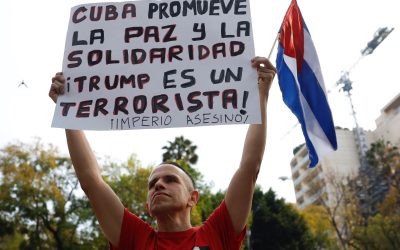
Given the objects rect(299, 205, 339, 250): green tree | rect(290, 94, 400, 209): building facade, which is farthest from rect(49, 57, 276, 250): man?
rect(290, 94, 400, 209): building facade

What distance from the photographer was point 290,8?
386 cm

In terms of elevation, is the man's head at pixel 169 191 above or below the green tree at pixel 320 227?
below

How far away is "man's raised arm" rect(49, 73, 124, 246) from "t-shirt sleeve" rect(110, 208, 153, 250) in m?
0.03

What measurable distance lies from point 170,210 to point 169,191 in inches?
4.7

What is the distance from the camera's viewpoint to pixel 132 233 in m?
2.70

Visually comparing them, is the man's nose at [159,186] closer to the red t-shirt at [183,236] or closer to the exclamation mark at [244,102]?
the red t-shirt at [183,236]

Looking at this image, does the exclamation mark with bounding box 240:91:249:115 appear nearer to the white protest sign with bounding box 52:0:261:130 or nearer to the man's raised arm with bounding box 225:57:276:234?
the white protest sign with bounding box 52:0:261:130

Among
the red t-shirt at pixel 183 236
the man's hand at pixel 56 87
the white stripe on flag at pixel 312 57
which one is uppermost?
the white stripe on flag at pixel 312 57

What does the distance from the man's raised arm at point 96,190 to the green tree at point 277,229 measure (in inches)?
1220

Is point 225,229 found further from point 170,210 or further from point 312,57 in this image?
point 312,57

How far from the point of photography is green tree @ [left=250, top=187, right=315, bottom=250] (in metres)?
32.6

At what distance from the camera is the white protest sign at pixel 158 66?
2949 millimetres

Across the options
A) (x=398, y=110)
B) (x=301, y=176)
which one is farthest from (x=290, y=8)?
(x=301, y=176)

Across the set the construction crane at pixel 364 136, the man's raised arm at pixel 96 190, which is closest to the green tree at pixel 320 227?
the construction crane at pixel 364 136
